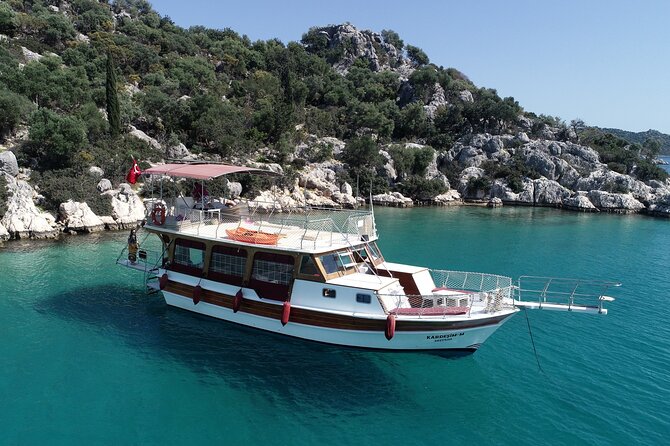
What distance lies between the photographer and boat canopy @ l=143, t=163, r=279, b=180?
18.3m

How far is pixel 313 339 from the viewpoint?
16297 millimetres

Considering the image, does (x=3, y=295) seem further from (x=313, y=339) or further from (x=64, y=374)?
(x=313, y=339)

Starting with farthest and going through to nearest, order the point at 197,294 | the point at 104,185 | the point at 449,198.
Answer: the point at 449,198 < the point at 104,185 < the point at 197,294

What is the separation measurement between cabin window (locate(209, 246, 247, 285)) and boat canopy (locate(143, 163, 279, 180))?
327 centimetres

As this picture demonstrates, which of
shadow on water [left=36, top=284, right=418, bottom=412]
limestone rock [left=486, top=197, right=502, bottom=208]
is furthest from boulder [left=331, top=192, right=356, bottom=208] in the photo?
shadow on water [left=36, top=284, right=418, bottom=412]

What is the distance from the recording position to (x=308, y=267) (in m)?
16.3

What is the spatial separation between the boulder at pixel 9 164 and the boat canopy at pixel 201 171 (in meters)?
27.1

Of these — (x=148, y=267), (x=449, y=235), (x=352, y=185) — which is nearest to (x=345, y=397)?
(x=148, y=267)

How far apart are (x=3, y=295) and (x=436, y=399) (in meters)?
21.9

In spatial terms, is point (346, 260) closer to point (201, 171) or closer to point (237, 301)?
point (237, 301)

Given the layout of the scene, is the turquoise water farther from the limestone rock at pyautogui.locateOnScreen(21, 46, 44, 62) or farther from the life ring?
the limestone rock at pyautogui.locateOnScreen(21, 46, 44, 62)

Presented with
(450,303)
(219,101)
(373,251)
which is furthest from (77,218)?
(219,101)

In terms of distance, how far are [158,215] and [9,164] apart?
2787 cm

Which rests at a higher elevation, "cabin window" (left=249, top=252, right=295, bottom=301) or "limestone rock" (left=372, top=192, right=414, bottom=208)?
"limestone rock" (left=372, top=192, right=414, bottom=208)
